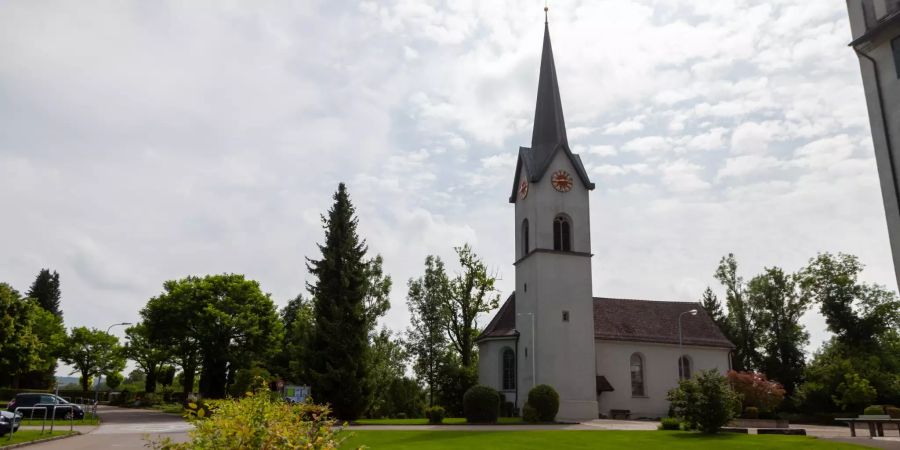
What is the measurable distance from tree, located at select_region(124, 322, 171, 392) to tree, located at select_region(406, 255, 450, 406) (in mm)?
22586

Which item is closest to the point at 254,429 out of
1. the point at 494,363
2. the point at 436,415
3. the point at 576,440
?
the point at 576,440

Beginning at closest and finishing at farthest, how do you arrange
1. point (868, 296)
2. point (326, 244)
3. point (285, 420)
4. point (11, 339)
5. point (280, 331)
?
point (285, 420) < point (326, 244) < point (11, 339) < point (868, 296) < point (280, 331)

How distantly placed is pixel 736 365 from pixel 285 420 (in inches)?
2552

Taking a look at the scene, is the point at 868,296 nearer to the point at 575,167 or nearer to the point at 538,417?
the point at 575,167

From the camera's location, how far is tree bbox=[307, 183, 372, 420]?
1366 inches

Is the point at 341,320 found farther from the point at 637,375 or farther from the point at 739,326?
the point at 739,326

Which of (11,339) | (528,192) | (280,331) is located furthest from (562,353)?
(11,339)

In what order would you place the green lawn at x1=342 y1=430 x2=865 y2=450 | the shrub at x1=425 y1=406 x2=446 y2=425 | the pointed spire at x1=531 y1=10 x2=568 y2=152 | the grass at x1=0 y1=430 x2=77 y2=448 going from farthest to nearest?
1. the pointed spire at x1=531 y1=10 x2=568 y2=152
2. the shrub at x1=425 y1=406 x2=446 y2=425
3. the grass at x1=0 y1=430 x2=77 y2=448
4. the green lawn at x1=342 y1=430 x2=865 y2=450

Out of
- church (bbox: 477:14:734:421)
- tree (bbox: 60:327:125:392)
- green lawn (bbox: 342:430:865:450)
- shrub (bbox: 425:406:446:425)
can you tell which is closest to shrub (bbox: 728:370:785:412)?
church (bbox: 477:14:734:421)

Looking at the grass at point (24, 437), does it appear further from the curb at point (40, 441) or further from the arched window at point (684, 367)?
the arched window at point (684, 367)

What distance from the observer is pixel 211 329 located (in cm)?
5259

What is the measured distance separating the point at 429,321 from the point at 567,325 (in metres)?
18.5

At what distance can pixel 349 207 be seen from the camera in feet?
128

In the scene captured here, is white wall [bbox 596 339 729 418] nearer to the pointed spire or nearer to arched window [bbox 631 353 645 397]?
arched window [bbox 631 353 645 397]
